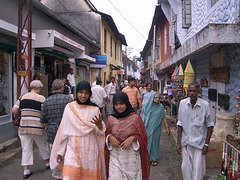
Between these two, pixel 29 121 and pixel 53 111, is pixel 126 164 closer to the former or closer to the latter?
pixel 53 111

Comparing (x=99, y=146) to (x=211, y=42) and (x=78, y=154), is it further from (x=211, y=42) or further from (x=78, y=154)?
(x=211, y=42)

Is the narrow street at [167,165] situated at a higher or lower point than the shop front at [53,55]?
lower

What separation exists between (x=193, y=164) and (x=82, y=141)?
1.71m

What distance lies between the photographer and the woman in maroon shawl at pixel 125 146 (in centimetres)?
260

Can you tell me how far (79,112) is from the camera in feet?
9.24

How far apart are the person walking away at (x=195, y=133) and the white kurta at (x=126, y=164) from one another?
3.31 feet

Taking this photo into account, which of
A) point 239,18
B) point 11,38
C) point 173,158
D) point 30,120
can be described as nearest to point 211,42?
point 239,18

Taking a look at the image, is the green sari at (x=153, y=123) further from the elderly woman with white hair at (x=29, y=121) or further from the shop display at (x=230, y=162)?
the elderly woman with white hair at (x=29, y=121)

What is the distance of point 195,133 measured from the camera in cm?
322

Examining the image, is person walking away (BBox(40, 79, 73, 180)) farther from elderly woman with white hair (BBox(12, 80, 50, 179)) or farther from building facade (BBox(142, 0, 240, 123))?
building facade (BBox(142, 0, 240, 123))

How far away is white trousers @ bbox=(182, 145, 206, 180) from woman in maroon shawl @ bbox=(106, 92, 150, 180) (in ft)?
2.99

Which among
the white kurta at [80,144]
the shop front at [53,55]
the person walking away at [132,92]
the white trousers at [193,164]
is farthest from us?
the shop front at [53,55]

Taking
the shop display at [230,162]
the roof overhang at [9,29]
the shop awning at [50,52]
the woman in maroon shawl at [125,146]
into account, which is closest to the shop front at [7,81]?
the roof overhang at [9,29]

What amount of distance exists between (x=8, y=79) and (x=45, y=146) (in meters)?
3.29
